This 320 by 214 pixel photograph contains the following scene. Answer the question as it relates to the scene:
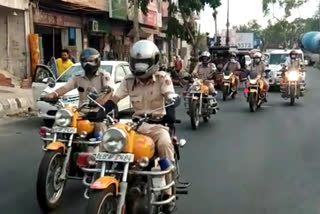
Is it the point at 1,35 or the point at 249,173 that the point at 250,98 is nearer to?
the point at 249,173

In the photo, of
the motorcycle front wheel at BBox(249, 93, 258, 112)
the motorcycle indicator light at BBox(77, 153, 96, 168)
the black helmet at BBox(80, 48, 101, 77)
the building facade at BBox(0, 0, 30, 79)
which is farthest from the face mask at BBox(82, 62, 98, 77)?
the building facade at BBox(0, 0, 30, 79)

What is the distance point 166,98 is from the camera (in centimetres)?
523

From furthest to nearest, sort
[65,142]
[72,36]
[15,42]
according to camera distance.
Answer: [72,36] → [15,42] → [65,142]

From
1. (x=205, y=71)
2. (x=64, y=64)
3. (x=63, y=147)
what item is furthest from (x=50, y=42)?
(x=63, y=147)

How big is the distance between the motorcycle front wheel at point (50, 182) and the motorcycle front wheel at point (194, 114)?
6.28 metres

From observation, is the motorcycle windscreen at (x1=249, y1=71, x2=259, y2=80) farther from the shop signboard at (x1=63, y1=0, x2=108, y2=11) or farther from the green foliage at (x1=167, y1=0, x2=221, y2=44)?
the green foliage at (x1=167, y1=0, x2=221, y2=44)

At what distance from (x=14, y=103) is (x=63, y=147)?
9801 millimetres

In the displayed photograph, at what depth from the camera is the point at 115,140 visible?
4551 millimetres

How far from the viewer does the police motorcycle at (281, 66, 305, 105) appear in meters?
17.7

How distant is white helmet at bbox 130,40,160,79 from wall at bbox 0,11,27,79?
16271 millimetres

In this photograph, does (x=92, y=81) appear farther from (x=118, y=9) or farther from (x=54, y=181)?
(x=118, y=9)

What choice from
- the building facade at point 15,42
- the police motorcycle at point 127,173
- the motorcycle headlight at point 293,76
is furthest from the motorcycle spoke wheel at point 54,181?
the building facade at point 15,42

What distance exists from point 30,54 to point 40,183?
1545cm

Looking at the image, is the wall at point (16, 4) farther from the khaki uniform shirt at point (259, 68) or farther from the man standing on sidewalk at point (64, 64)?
the khaki uniform shirt at point (259, 68)
